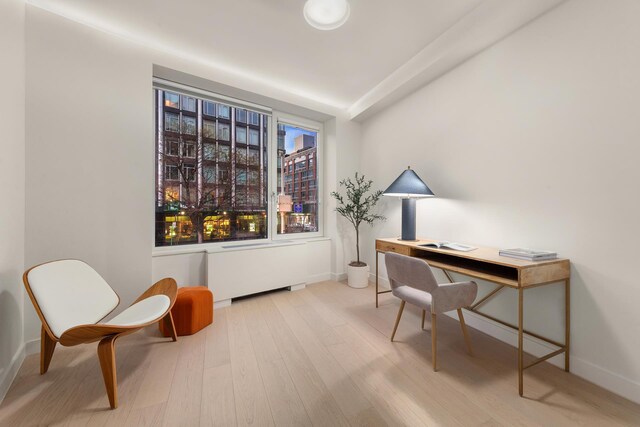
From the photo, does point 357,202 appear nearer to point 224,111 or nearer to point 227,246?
point 227,246

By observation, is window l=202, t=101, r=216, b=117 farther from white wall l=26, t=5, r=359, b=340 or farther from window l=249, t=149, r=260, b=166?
window l=249, t=149, r=260, b=166

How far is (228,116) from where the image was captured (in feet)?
10.2

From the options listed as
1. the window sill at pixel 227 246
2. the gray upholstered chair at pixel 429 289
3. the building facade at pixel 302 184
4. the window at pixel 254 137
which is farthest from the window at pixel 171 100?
the gray upholstered chair at pixel 429 289

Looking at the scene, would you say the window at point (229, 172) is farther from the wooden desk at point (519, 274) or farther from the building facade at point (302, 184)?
the wooden desk at point (519, 274)

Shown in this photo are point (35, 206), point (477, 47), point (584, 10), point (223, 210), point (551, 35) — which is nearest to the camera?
point (584, 10)

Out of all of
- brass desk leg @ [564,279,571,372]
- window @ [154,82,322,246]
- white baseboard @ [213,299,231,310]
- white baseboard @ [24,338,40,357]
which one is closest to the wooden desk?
brass desk leg @ [564,279,571,372]

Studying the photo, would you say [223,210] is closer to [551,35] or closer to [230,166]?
[230,166]

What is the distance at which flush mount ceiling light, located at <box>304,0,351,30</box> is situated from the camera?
5.90 feet

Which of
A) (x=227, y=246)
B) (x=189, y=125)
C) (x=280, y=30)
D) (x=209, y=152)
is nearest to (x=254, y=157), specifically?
(x=209, y=152)

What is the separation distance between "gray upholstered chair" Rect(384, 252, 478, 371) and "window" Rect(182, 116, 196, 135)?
104 inches

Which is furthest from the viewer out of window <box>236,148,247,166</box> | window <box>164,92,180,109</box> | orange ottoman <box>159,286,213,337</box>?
window <box>236,148,247,166</box>

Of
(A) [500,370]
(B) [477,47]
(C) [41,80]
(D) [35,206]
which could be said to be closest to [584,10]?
(B) [477,47]

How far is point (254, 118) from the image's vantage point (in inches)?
131

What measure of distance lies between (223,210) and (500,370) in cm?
310
